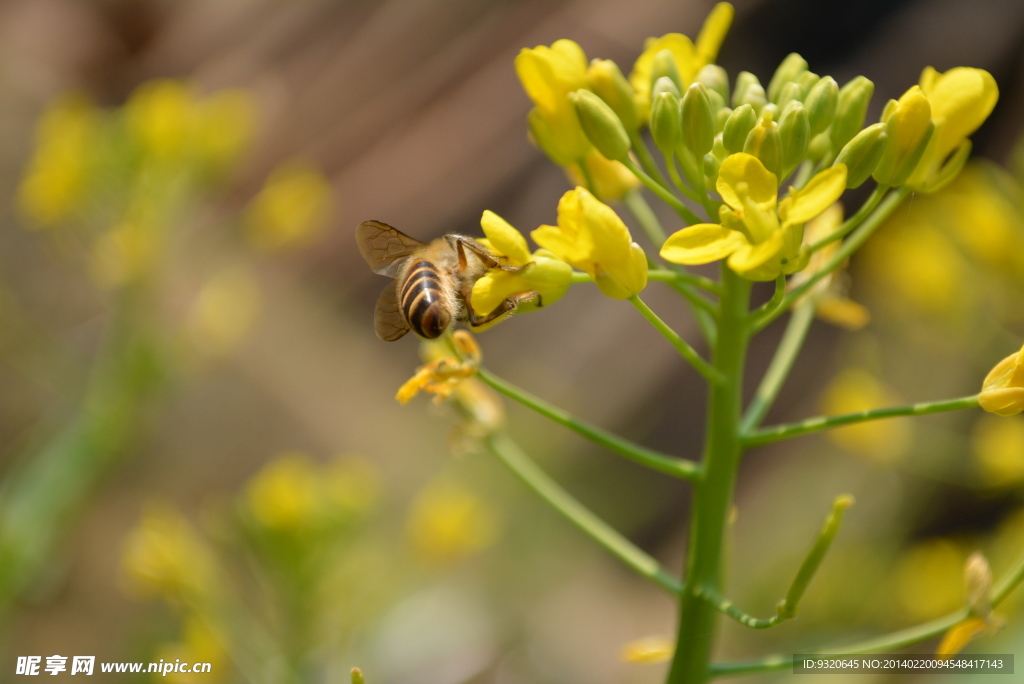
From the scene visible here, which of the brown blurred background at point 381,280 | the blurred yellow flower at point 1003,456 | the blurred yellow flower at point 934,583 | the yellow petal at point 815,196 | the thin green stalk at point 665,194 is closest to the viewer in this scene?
the yellow petal at point 815,196

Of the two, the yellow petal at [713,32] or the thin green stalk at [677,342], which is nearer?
the thin green stalk at [677,342]

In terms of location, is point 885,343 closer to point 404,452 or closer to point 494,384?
point 404,452

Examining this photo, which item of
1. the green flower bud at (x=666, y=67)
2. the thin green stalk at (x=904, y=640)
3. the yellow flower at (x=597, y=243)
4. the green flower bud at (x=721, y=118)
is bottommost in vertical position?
the thin green stalk at (x=904, y=640)

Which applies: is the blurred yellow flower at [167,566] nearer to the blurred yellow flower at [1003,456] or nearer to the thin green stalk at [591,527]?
the thin green stalk at [591,527]

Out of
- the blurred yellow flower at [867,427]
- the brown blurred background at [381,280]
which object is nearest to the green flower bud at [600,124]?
the blurred yellow flower at [867,427]

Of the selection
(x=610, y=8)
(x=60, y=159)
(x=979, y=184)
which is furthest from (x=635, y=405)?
(x=60, y=159)

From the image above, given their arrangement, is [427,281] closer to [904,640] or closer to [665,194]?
[665,194]

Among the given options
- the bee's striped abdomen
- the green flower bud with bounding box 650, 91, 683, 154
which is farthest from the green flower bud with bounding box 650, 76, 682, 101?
the bee's striped abdomen
